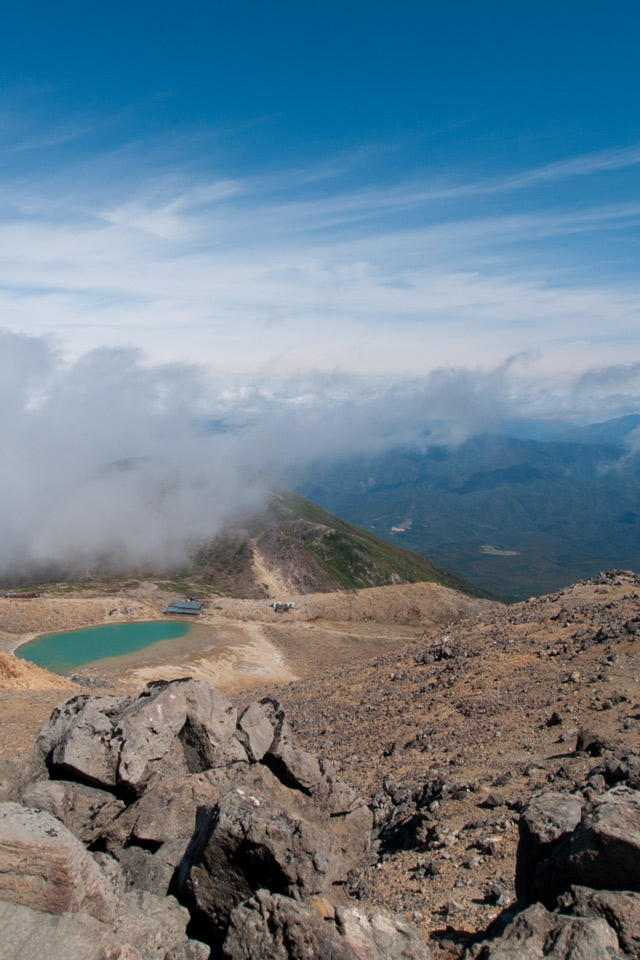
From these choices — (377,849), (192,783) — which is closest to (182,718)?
(192,783)

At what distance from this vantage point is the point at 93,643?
242 feet

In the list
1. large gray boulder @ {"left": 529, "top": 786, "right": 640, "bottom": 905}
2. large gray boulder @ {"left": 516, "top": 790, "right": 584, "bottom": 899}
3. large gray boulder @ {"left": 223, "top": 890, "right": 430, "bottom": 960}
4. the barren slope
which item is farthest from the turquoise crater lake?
large gray boulder @ {"left": 529, "top": 786, "right": 640, "bottom": 905}

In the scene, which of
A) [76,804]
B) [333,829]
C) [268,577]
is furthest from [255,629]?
[268,577]

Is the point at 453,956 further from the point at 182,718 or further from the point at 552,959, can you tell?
the point at 182,718

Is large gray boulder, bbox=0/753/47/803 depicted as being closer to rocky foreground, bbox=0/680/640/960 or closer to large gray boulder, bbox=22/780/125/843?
rocky foreground, bbox=0/680/640/960

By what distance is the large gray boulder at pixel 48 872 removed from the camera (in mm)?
8977

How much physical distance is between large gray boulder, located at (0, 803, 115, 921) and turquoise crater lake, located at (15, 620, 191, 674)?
56628 mm

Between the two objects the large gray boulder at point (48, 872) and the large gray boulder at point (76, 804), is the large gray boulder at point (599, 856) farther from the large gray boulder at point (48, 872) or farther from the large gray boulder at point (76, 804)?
the large gray boulder at point (76, 804)

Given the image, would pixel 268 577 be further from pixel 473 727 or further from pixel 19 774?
pixel 19 774

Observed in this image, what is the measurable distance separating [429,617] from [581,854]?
83960 mm

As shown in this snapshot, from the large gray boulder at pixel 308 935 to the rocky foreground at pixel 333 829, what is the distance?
0.03 meters

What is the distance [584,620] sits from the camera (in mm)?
34875

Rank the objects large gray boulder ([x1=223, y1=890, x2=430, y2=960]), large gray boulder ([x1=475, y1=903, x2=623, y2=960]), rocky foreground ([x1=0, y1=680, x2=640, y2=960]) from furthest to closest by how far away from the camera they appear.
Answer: large gray boulder ([x1=223, y1=890, x2=430, y2=960]), rocky foreground ([x1=0, y1=680, x2=640, y2=960]), large gray boulder ([x1=475, y1=903, x2=623, y2=960])

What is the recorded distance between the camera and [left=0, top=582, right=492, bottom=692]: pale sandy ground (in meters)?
60.8
